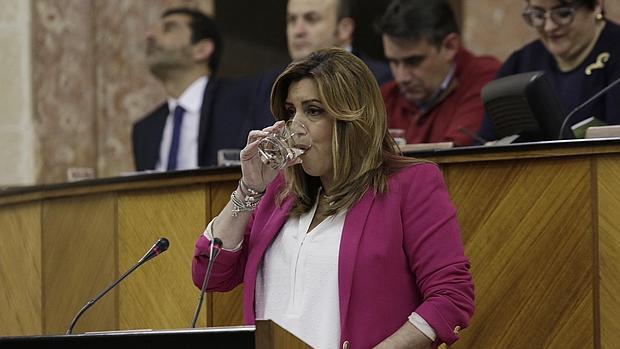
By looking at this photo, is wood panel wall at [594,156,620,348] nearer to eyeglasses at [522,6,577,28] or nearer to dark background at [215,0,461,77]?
eyeglasses at [522,6,577,28]

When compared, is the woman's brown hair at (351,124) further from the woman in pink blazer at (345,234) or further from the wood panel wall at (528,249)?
the wood panel wall at (528,249)

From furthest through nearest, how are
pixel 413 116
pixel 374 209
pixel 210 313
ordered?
pixel 413 116 → pixel 210 313 → pixel 374 209

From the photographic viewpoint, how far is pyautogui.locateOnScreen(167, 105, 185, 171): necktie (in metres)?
6.97

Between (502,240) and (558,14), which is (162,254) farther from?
(558,14)

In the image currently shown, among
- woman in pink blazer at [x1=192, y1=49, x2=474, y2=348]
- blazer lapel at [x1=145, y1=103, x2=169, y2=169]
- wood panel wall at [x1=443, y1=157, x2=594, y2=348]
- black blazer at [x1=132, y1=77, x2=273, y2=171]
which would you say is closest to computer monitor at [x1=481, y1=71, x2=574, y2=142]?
wood panel wall at [x1=443, y1=157, x2=594, y2=348]

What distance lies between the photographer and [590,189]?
3.69m

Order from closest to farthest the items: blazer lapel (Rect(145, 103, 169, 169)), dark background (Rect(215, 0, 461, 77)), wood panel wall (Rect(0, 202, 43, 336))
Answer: wood panel wall (Rect(0, 202, 43, 336)), blazer lapel (Rect(145, 103, 169, 169)), dark background (Rect(215, 0, 461, 77))

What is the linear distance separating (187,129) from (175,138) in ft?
0.38

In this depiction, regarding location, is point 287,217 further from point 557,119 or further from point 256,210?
point 557,119

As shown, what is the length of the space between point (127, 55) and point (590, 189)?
16.9 feet

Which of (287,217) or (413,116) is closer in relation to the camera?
(287,217)

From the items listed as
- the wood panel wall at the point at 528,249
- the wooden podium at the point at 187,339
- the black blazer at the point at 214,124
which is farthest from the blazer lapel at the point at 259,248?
the black blazer at the point at 214,124

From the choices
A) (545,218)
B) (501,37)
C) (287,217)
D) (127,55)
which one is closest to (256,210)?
(287,217)

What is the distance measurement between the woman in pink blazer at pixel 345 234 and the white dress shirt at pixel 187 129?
378 centimetres
